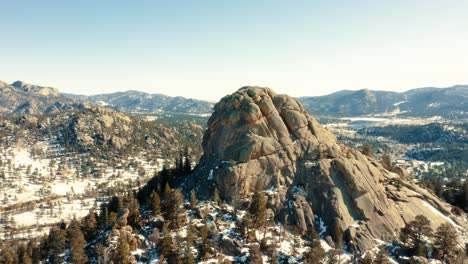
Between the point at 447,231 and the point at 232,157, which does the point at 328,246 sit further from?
the point at 232,157

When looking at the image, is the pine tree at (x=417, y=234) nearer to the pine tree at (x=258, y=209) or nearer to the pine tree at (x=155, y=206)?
the pine tree at (x=258, y=209)

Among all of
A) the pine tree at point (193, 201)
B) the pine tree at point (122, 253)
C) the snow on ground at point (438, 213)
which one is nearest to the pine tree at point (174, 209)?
the pine tree at point (193, 201)

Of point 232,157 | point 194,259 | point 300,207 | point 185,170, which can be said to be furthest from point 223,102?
point 194,259

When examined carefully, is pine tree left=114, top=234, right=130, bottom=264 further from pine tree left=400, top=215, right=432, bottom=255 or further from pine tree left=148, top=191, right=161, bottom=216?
pine tree left=400, top=215, right=432, bottom=255

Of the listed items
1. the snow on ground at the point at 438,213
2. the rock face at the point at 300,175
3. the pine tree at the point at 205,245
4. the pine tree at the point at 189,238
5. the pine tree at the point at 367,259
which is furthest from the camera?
the snow on ground at the point at 438,213

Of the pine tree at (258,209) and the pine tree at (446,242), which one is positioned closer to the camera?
the pine tree at (446,242)

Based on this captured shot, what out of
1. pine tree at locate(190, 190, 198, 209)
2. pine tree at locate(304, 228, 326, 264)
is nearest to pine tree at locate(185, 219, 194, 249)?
pine tree at locate(190, 190, 198, 209)

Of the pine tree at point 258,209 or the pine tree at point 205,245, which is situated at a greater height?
the pine tree at point 258,209
